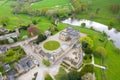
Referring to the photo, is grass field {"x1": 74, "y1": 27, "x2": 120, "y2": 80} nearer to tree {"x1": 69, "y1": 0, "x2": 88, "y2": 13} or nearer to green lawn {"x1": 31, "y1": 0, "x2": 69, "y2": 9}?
tree {"x1": 69, "y1": 0, "x2": 88, "y2": 13}

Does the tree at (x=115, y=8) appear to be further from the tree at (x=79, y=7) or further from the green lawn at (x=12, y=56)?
the green lawn at (x=12, y=56)

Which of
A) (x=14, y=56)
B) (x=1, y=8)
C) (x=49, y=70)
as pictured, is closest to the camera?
(x=49, y=70)

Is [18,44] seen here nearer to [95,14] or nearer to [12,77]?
[12,77]

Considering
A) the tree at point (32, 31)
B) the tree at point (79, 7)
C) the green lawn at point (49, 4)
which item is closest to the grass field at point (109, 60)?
the tree at point (32, 31)

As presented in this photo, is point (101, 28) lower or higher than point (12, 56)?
lower

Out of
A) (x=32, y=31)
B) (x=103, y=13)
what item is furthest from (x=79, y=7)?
(x=32, y=31)

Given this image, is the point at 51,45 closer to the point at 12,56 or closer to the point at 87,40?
the point at 87,40

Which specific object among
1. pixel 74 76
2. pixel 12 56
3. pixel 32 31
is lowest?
pixel 74 76

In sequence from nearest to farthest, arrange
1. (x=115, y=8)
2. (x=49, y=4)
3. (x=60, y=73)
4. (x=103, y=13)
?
1. (x=60, y=73)
2. (x=115, y=8)
3. (x=103, y=13)
4. (x=49, y=4)

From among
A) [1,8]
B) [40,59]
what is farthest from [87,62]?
[1,8]

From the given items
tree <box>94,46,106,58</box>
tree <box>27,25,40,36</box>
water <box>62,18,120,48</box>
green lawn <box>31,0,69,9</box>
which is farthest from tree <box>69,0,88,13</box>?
tree <box>94,46,106,58</box>
